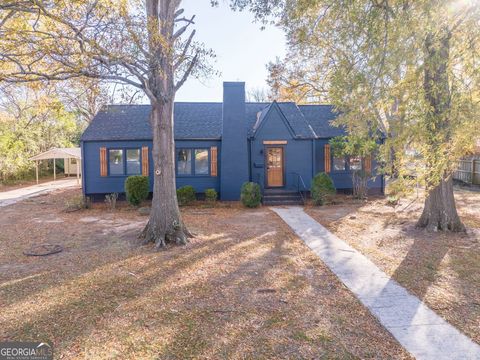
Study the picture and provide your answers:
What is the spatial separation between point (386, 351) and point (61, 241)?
811 cm

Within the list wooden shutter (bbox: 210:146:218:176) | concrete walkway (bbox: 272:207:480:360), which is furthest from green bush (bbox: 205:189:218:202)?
→ concrete walkway (bbox: 272:207:480:360)

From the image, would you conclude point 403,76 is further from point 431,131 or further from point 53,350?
point 53,350

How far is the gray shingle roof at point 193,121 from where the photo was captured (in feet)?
47.1

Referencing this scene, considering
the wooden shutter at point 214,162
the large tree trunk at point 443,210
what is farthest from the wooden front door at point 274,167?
the large tree trunk at point 443,210

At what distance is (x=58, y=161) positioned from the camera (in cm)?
3014

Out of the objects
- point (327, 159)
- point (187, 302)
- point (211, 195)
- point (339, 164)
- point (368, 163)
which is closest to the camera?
point (187, 302)

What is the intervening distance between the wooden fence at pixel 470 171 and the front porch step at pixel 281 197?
36.3ft

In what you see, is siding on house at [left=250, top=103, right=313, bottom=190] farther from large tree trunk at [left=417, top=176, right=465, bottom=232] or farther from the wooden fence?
the wooden fence

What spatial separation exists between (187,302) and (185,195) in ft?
29.3

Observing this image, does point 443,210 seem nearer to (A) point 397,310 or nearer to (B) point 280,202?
(A) point 397,310

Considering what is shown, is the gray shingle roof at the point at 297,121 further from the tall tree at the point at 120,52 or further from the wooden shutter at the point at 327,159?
the tall tree at the point at 120,52

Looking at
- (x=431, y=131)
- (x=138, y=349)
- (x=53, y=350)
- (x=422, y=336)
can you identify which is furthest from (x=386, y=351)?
(x=431, y=131)

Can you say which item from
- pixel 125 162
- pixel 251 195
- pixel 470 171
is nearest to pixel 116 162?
pixel 125 162

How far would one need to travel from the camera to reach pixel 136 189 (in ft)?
42.5
